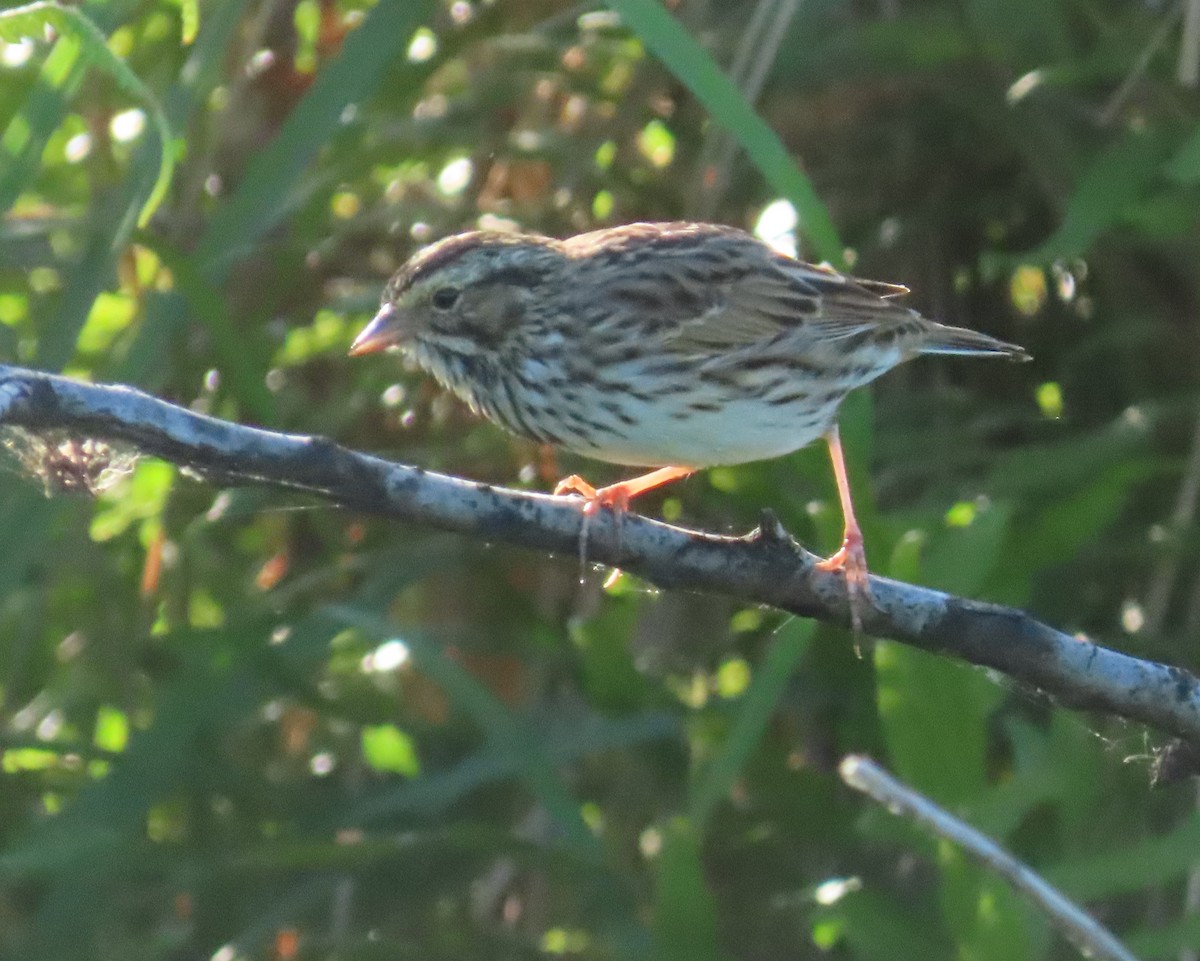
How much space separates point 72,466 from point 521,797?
2128 mm

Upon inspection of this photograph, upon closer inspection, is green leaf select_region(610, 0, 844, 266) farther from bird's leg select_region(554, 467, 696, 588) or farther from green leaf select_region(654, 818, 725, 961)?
green leaf select_region(654, 818, 725, 961)

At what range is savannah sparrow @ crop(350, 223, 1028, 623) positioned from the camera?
3217 millimetres

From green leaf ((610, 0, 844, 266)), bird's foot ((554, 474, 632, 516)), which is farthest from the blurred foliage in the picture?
bird's foot ((554, 474, 632, 516))

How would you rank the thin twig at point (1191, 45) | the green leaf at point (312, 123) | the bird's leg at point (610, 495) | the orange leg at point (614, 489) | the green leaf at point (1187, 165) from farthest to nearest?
1. the thin twig at point (1191, 45)
2. the green leaf at point (312, 123)
3. the green leaf at point (1187, 165)
4. the orange leg at point (614, 489)
5. the bird's leg at point (610, 495)

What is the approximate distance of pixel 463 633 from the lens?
416 cm

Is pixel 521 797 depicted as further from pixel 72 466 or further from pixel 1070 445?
Result: pixel 72 466

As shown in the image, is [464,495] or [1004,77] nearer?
[464,495]

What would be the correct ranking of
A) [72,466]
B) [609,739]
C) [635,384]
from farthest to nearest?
[609,739] < [635,384] < [72,466]

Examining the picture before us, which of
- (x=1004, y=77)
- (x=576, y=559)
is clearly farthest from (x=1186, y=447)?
(x=576, y=559)

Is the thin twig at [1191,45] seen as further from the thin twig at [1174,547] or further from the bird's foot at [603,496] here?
the bird's foot at [603,496]

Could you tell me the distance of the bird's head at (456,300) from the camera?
11.1 feet

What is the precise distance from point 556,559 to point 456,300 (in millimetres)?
510

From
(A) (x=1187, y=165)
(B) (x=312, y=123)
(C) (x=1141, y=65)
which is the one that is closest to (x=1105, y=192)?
(C) (x=1141, y=65)

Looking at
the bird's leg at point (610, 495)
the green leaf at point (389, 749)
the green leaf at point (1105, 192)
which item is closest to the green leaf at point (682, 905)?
the bird's leg at point (610, 495)
